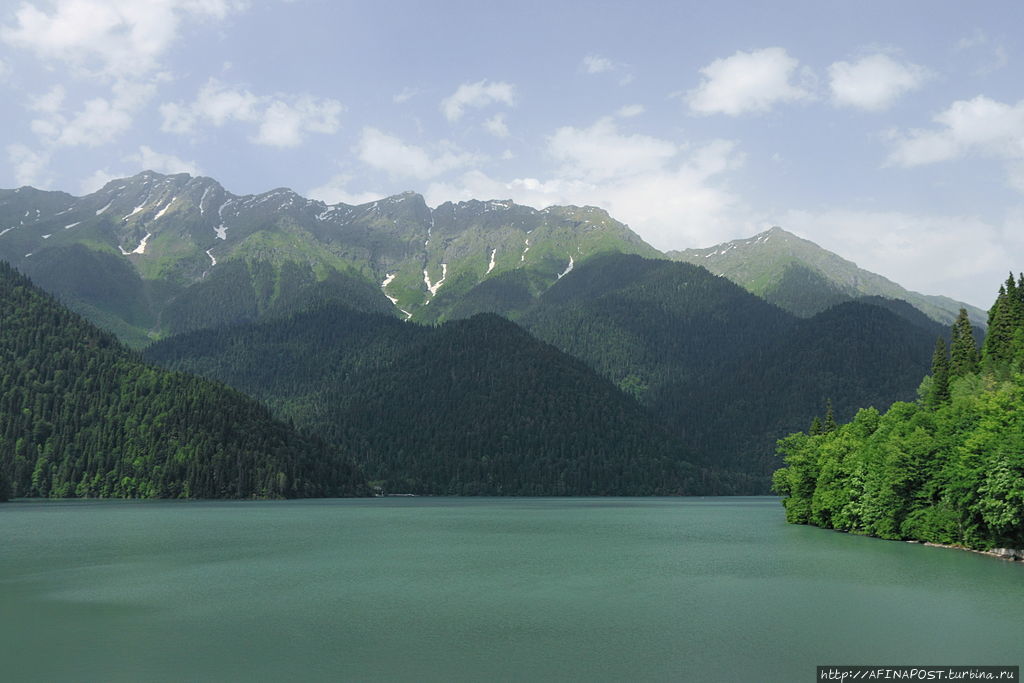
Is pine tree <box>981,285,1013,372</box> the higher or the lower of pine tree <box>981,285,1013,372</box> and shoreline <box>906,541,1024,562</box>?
the higher

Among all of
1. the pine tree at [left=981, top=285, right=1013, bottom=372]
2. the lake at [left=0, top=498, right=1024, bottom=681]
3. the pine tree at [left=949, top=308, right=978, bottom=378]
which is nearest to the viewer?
the lake at [left=0, top=498, right=1024, bottom=681]

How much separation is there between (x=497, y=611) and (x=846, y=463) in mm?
75989

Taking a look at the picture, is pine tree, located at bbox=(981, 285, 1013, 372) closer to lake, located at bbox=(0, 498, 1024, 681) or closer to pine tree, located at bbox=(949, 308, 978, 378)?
pine tree, located at bbox=(949, 308, 978, 378)

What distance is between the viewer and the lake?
3928cm

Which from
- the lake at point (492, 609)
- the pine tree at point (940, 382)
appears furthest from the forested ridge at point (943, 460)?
the lake at point (492, 609)

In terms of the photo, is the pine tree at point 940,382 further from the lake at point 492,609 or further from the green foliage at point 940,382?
the lake at point 492,609

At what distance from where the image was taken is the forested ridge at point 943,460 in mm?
77812

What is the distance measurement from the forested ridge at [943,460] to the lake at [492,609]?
414 centimetres

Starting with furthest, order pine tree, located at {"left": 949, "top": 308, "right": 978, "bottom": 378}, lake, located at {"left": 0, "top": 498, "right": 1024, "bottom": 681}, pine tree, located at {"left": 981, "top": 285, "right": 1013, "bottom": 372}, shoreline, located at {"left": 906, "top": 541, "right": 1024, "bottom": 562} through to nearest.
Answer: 1. pine tree, located at {"left": 949, "top": 308, "right": 978, "bottom": 378}
2. pine tree, located at {"left": 981, "top": 285, "right": 1013, "bottom": 372}
3. shoreline, located at {"left": 906, "top": 541, "right": 1024, "bottom": 562}
4. lake, located at {"left": 0, "top": 498, "right": 1024, "bottom": 681}

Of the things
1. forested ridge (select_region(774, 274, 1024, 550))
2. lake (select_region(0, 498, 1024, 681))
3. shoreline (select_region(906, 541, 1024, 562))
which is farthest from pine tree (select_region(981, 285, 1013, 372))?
shoreline (select_region(906, 541, 1024, 562))

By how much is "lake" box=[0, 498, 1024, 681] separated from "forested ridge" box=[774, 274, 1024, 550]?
13.6 ft

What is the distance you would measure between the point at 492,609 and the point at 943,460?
59217 mm

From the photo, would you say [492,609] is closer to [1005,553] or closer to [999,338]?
[1005,553]

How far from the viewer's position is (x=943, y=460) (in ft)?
298
